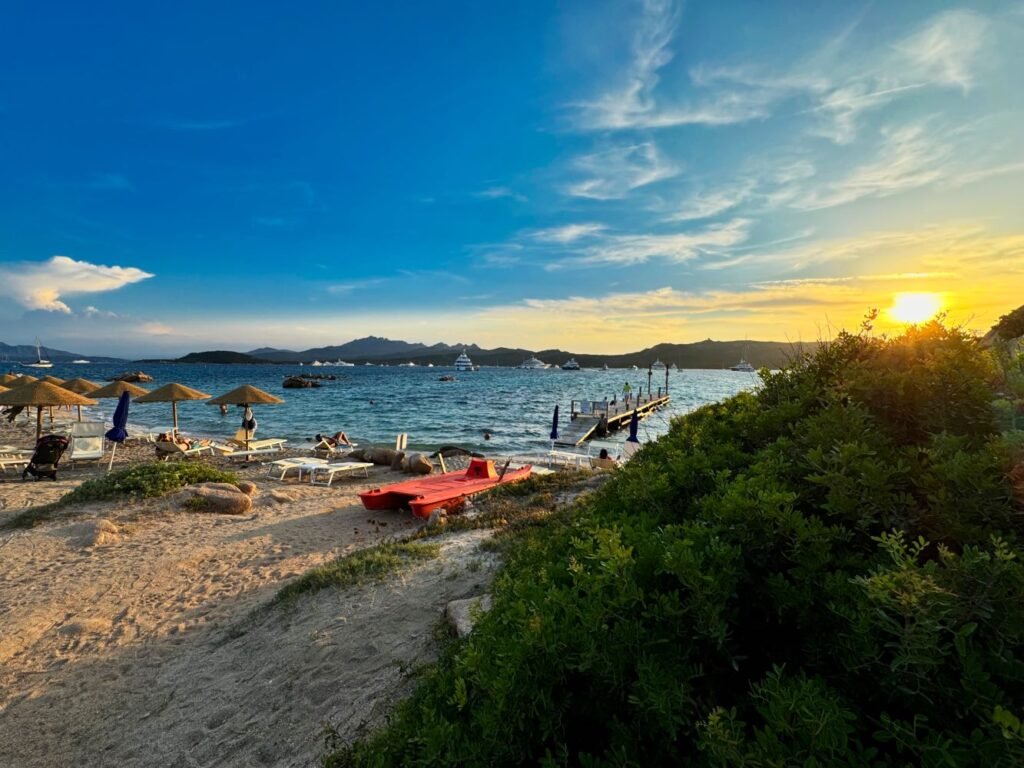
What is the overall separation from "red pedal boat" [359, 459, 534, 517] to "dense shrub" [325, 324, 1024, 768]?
24.1ft

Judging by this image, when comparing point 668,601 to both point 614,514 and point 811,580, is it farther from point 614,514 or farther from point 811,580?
point 614,514

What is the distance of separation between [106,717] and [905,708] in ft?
18.4

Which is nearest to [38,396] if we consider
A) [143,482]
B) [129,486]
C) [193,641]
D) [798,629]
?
[129,486]

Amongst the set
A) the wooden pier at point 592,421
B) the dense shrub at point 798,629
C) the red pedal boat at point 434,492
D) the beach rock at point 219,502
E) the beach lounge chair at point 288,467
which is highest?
the dense shrub at point 798,629

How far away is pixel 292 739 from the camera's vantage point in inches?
136

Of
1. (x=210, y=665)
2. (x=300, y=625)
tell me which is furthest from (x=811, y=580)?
(x=210, y=665)

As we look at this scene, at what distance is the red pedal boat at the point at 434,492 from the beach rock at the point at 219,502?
7.88 feet

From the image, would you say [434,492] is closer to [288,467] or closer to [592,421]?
[288,467]

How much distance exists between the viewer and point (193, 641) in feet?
17.4

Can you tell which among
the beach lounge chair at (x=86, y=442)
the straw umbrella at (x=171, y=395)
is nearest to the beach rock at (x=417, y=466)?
the straw umbrella at (x=171, y=395)

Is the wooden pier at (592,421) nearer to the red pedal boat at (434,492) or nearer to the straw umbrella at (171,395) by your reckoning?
the red pedal boat at (434,492)

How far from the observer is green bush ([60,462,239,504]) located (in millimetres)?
10422

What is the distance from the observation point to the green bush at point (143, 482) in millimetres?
10422

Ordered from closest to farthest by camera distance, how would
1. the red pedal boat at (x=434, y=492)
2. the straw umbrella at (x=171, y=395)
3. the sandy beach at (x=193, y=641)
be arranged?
the sandy beach at (x=193, y=641) → the red pedal boat at (x=434, y=492) → the straw umbrella at (x=171, y=395)
